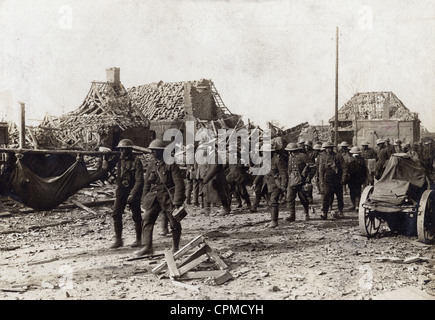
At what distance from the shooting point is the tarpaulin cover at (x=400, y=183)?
26.3ft

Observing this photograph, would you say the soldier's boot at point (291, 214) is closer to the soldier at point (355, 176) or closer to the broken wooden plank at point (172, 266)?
the soldier at point (355, 176)

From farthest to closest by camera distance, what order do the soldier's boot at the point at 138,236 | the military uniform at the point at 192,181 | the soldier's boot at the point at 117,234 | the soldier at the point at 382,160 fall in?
1. the military uniform at the point at 192,181
2. the soldier at the point at 382,160
3. the soldier's boot at the point at 138,236
4. the soldier's boot at the point at 117,234

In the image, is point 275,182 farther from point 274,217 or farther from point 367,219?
point 367,219

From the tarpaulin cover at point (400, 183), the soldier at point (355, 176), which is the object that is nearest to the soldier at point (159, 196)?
the tarpaulin cover at point (400, 183)

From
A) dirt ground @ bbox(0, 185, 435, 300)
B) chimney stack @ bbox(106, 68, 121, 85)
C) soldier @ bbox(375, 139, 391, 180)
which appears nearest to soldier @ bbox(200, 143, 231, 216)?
dirt ground @ bbox(0, 185, 435, 300)

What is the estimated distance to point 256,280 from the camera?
20.0ft

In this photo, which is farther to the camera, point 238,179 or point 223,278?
point 238,179

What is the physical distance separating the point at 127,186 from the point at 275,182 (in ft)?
12.2

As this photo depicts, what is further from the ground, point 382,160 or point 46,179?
point 382,160

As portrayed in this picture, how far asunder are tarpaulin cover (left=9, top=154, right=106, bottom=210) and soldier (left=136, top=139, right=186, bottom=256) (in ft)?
6.77

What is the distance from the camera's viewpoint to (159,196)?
7.48 m

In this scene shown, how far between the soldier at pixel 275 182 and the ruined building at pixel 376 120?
24.6 metres

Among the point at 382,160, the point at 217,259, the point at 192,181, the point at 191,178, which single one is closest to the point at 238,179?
the point at 191,178
